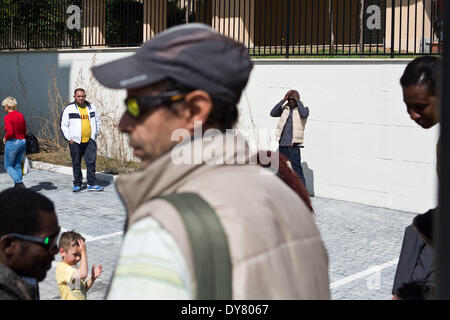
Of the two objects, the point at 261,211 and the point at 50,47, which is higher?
the point at 50,47

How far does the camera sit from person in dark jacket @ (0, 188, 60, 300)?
7.69ft

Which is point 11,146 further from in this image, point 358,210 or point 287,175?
point 287,175

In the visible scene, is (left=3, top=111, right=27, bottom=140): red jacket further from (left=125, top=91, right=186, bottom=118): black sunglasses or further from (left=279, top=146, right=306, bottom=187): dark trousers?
(left=125, top=91, right=186, bottom=118): black sunglasses

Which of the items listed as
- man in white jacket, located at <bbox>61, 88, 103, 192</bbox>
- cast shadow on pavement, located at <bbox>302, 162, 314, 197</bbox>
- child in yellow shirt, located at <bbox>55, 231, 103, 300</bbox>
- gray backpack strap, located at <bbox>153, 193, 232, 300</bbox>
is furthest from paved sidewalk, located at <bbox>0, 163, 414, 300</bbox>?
gray backpack strap, located at <bbox>153, 193, 232, 300</bbox>

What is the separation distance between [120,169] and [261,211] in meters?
12.5

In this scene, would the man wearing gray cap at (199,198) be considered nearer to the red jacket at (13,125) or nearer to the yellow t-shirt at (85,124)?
the red jacket at (13,125)

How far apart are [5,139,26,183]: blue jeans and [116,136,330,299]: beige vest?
32.6 ft

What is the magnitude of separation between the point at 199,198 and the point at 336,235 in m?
7.52

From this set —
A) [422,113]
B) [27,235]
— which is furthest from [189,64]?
[422,113]

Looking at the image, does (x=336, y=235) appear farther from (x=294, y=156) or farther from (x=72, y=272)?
(x=72, y=272)

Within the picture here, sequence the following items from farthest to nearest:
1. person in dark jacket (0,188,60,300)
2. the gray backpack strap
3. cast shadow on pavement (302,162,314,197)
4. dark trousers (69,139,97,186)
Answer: cast shadow on pavement (302,162,314,197)
dark trousers (69,139,97,186)
person in dark jacket (0,188,60,300)
the gray backpack strap
